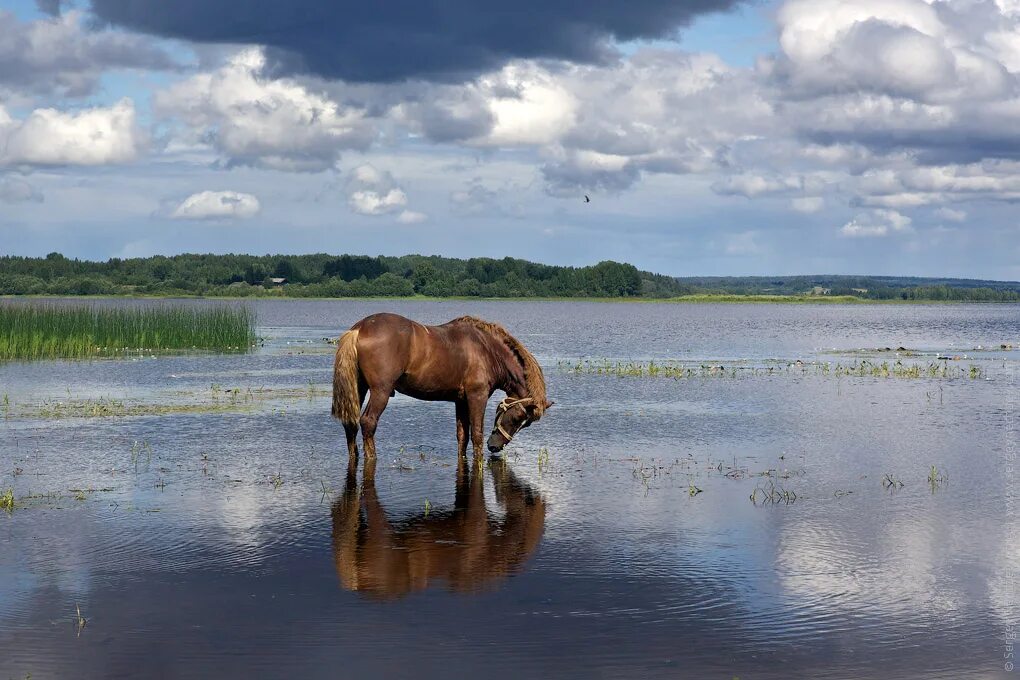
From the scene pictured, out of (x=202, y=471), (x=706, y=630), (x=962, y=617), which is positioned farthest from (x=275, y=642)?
(x=202, y=471)

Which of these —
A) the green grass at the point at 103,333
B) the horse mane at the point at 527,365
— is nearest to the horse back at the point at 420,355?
the horse mane at the point at 527,365

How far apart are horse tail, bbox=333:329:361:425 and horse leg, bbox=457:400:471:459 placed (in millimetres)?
1560

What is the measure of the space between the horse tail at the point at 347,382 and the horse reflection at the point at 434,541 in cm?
148

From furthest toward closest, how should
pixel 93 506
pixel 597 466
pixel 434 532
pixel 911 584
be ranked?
1. pixel 597 466
2. pixel 93 506
3. pixel 434 532
4. pixel 911 584

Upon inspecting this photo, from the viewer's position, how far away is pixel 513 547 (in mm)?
9648

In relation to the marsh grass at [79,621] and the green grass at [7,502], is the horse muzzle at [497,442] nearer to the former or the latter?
the green grass at [7,502]

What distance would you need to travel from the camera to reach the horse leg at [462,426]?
1460 cm

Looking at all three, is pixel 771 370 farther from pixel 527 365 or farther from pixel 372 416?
pixel 372 416

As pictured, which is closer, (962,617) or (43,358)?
(962,617)

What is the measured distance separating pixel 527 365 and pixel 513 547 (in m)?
5.74

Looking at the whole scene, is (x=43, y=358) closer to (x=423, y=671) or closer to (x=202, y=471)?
(x=202, y=471)

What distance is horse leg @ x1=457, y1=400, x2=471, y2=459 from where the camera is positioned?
14602mm

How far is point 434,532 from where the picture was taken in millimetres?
10125

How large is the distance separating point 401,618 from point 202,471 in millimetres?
6763
